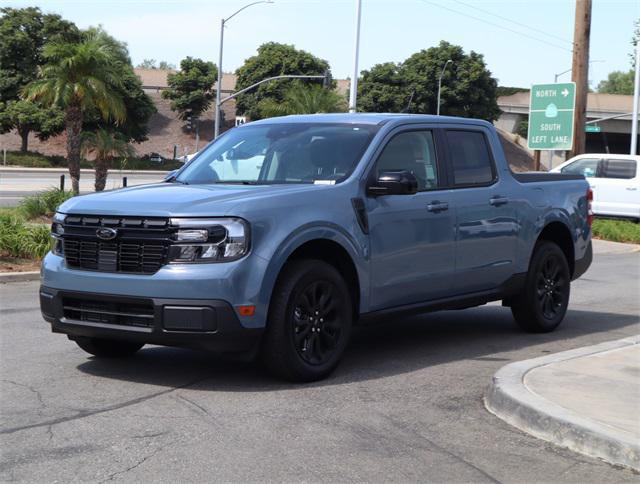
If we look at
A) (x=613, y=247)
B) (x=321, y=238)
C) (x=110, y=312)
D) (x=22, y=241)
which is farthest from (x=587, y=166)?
(x=110, y=312)

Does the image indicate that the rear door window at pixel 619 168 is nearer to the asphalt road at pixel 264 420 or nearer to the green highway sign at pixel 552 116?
the green highway sign at pixel 552 116

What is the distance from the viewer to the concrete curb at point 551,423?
5293mm

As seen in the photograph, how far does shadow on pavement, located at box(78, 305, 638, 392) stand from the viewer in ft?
23.1

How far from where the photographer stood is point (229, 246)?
642 centimetres

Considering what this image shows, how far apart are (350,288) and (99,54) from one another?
700 inches

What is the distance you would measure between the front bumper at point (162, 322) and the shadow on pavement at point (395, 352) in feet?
1.50

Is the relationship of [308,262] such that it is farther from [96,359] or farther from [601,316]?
[601,316]

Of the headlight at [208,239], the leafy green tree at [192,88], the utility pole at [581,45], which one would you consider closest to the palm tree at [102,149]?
the utility pole at [581,45]

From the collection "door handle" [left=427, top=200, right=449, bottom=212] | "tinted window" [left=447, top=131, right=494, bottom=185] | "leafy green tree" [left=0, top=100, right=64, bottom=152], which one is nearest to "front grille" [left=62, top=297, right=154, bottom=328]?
"door handle" [left=427, top=200, right=449, bottom=212]

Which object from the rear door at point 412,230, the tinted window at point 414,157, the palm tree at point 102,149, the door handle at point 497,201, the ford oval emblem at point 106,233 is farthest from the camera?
the palm tree at point 102,149

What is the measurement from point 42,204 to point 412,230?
14.2 meters

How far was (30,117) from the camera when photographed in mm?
69688

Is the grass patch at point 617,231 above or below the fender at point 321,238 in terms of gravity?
below

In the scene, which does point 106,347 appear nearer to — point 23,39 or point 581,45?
point 581,45
